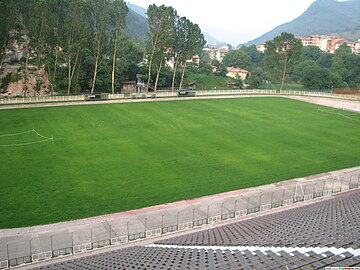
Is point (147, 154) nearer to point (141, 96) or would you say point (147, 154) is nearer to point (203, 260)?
point (203, 260)

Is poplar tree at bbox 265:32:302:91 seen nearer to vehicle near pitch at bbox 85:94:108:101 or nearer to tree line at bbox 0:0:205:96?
tree line at bbox 0:0:205:96

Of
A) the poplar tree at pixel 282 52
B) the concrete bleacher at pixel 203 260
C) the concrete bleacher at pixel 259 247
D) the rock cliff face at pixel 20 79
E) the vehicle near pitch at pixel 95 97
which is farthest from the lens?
the poplar tree at pixel 282 52

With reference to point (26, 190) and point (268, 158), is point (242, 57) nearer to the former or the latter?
point (268, 158)

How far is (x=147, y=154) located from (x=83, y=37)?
3511 centimetres

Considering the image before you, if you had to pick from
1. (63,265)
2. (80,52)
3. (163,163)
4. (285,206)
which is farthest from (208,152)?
(80,52)

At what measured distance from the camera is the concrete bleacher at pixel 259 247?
13.4 m

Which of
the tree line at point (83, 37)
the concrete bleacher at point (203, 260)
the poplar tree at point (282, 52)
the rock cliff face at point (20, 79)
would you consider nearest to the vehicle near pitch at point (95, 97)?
the tree line at point (83, 37)

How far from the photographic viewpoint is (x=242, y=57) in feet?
511

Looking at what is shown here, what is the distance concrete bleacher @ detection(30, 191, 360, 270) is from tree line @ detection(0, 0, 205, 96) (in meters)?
50.0

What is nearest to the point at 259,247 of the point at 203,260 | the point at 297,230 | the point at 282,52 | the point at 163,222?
the point at 203,260

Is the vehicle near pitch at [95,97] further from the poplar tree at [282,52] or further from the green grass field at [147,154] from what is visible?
the poplar tree at [282,52]

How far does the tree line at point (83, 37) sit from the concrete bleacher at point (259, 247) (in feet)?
164

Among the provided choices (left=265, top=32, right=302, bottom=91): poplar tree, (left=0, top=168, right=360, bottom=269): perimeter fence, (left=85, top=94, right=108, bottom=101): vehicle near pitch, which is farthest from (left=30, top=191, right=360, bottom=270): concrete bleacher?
(left=265, top=32, right=302, bottom=91): poplar tree

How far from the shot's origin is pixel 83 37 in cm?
6297
